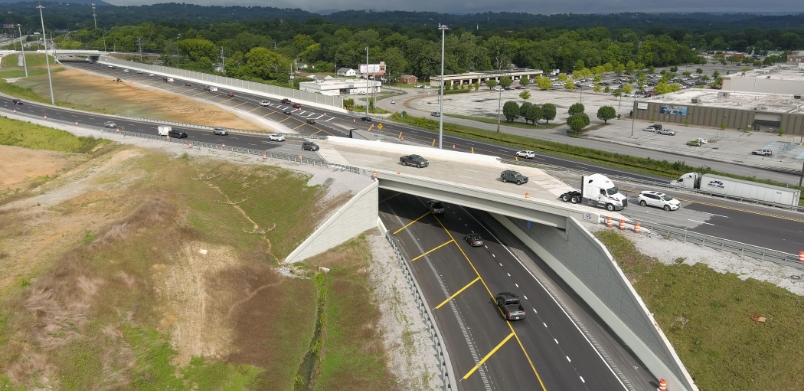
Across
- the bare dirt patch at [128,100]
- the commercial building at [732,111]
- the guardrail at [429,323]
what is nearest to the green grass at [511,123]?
the commercial building at [732,111]

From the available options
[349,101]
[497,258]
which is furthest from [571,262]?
[349,101]

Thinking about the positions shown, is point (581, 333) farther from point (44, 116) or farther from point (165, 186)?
point (44, 116)

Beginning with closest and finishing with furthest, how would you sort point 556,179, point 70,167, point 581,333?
point 581,333
point 556,179
point 70,167

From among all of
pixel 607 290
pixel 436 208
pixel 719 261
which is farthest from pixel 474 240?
pixel 719 261

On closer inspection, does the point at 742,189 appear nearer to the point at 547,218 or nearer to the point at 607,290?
the point at 547,218

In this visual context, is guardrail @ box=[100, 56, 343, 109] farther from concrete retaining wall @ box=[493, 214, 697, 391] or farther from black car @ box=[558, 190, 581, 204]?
concrete retaining wall @ box=[493, 214, 697, 391]

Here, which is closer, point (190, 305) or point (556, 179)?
point (190, 305)

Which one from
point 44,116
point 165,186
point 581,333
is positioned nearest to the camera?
point 581,333

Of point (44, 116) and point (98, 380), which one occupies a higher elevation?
point (44, 116)
